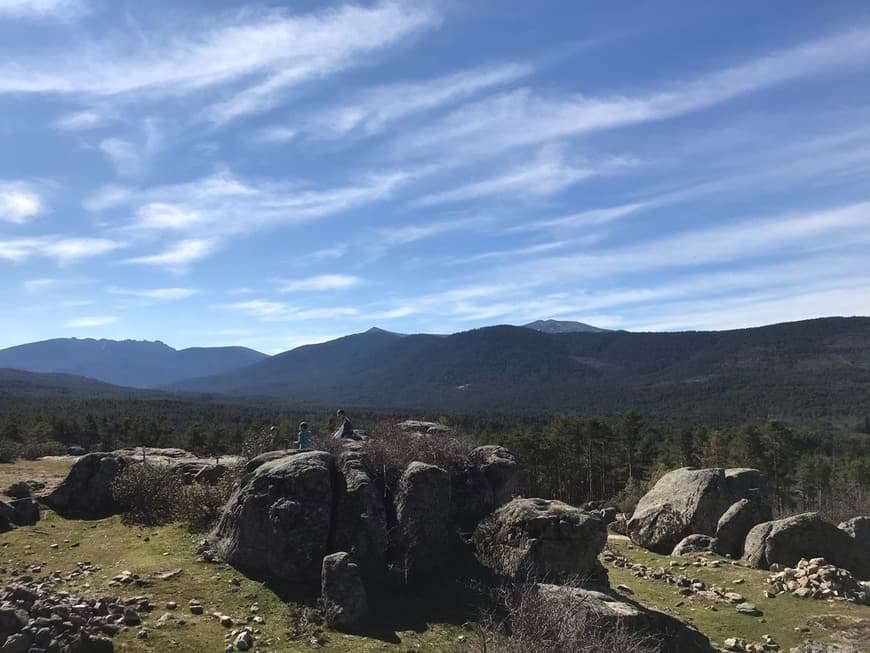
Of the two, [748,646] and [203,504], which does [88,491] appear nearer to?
[203,504]

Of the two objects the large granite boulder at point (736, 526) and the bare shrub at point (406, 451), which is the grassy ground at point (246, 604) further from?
the bare shrub at point (406, 451)

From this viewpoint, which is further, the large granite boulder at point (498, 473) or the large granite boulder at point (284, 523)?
the large granite boulder at point (498, 473)

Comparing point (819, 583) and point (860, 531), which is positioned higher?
point (860, 531)

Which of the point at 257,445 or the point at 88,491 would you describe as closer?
the point at 88,491

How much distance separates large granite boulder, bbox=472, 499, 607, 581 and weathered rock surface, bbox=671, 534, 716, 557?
36.7ft

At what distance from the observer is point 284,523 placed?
15.1 meters

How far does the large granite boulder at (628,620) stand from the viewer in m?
11.2

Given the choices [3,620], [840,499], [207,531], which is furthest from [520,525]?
[840,499]

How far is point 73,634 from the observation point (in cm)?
1060

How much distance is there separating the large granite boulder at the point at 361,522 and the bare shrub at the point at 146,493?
7267mm

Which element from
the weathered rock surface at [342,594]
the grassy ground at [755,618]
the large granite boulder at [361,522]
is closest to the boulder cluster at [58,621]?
the weathered rock surface at [342,594]

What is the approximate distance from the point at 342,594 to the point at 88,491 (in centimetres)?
1276

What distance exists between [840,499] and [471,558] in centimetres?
4889

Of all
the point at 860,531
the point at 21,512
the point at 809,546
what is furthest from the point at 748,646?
the point at 21,512
